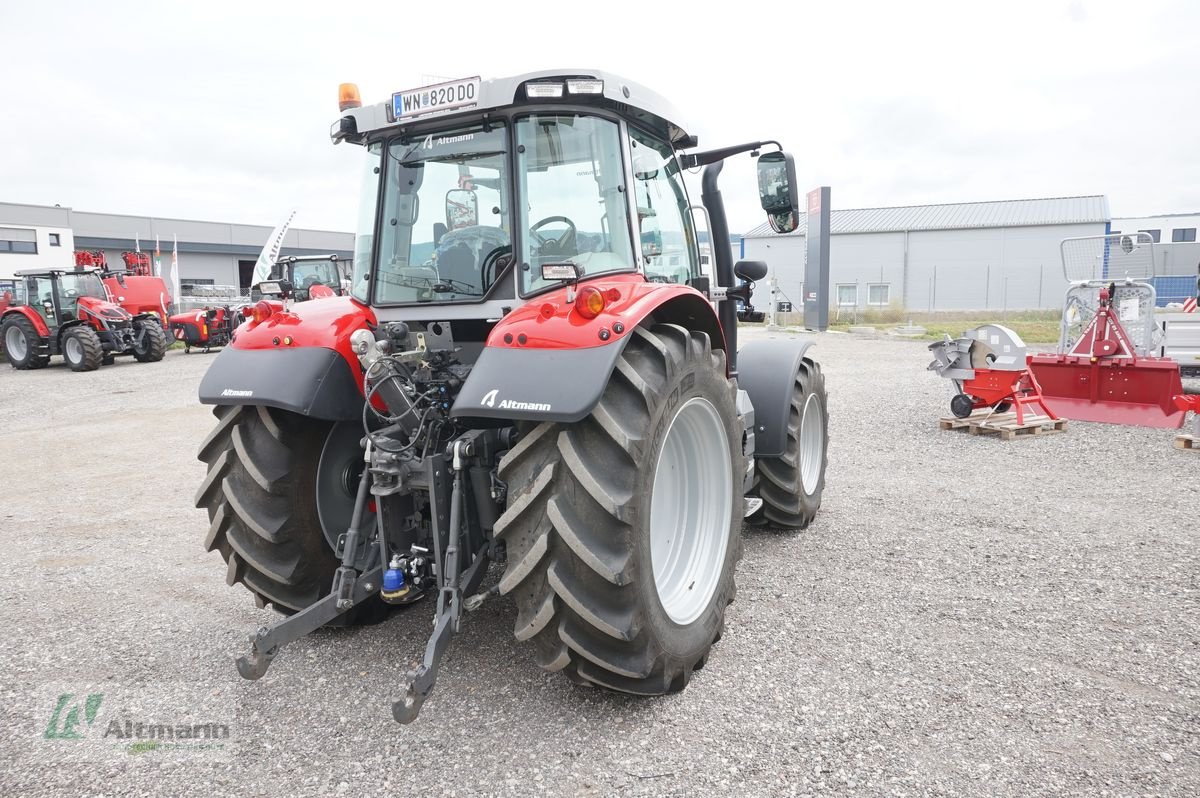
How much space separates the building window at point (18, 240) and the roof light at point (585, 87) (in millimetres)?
40621

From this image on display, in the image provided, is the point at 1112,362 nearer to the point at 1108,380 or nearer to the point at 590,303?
the point at 1108,380

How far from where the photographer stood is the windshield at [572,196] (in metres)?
3.02

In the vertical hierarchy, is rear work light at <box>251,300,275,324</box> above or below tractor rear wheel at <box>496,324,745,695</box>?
above

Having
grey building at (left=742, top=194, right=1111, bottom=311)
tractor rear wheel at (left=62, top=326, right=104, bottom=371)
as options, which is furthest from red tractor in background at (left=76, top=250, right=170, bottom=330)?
grey building at (left=742, top=194, right=1111, bottom=311)

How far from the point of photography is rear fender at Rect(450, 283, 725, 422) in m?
2.35

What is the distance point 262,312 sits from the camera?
10.7 ft

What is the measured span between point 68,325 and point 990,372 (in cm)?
1877

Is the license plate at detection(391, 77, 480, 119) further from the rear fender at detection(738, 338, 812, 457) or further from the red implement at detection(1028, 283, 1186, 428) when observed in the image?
the red implement at detection(1028, 283, 1186, 428)

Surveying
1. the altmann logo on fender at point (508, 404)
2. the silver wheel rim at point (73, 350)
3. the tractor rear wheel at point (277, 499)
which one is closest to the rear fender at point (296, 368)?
the tractor rear wheel at point (277, 499)

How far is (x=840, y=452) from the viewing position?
7.23 m

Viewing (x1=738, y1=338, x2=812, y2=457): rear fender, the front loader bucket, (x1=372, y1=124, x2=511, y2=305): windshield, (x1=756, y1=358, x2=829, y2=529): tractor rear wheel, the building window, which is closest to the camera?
(x1=372, y1=124, x2=511, y2=305): windshield

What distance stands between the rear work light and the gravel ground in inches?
56.6

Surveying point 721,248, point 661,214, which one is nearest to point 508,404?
point 661,214

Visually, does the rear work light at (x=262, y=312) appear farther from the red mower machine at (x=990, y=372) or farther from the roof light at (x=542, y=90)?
the red mower machine at (x=990, y=372)
